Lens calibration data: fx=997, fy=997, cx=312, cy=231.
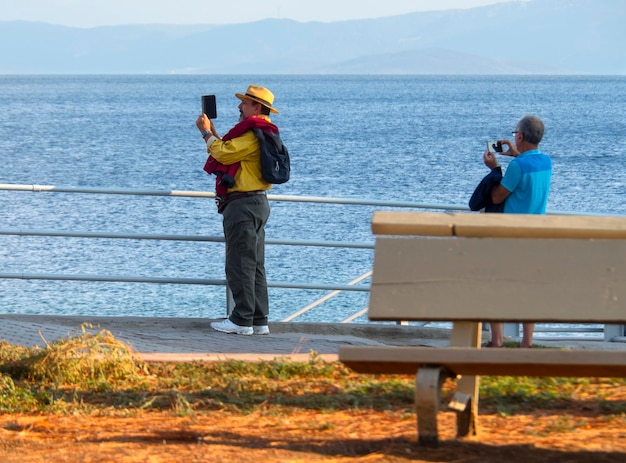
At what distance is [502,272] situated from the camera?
3.53 meters

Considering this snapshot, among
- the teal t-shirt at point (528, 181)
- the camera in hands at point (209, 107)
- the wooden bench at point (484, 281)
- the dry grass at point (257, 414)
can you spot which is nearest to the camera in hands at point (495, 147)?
the teal t-shirt at point (528, 181)

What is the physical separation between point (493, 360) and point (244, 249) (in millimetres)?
3992

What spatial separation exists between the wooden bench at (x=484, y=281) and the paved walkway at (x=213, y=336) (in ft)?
6.94

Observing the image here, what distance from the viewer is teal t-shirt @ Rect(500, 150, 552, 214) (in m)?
6.39

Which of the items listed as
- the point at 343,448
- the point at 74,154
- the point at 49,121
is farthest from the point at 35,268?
the point at 49,121

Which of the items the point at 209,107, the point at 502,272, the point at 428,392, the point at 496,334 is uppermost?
the point at 209,107

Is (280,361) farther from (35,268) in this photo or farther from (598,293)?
(35,268)

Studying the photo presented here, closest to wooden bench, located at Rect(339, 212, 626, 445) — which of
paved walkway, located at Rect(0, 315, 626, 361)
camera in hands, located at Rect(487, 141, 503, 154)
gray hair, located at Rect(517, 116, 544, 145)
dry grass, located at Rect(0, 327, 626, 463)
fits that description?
dry grass, located at Rect(0, 327, 626, 463)

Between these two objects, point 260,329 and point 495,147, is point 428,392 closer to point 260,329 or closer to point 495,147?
point 495,147

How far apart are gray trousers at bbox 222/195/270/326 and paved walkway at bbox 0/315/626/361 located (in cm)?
23

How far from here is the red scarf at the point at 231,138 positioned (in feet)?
22.8

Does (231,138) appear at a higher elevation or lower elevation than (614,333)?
higher

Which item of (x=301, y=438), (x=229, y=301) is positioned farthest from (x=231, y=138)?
(x=301, y=438)

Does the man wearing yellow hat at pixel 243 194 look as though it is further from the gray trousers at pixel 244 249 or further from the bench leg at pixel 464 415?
the bench leg at pixel 464 415
